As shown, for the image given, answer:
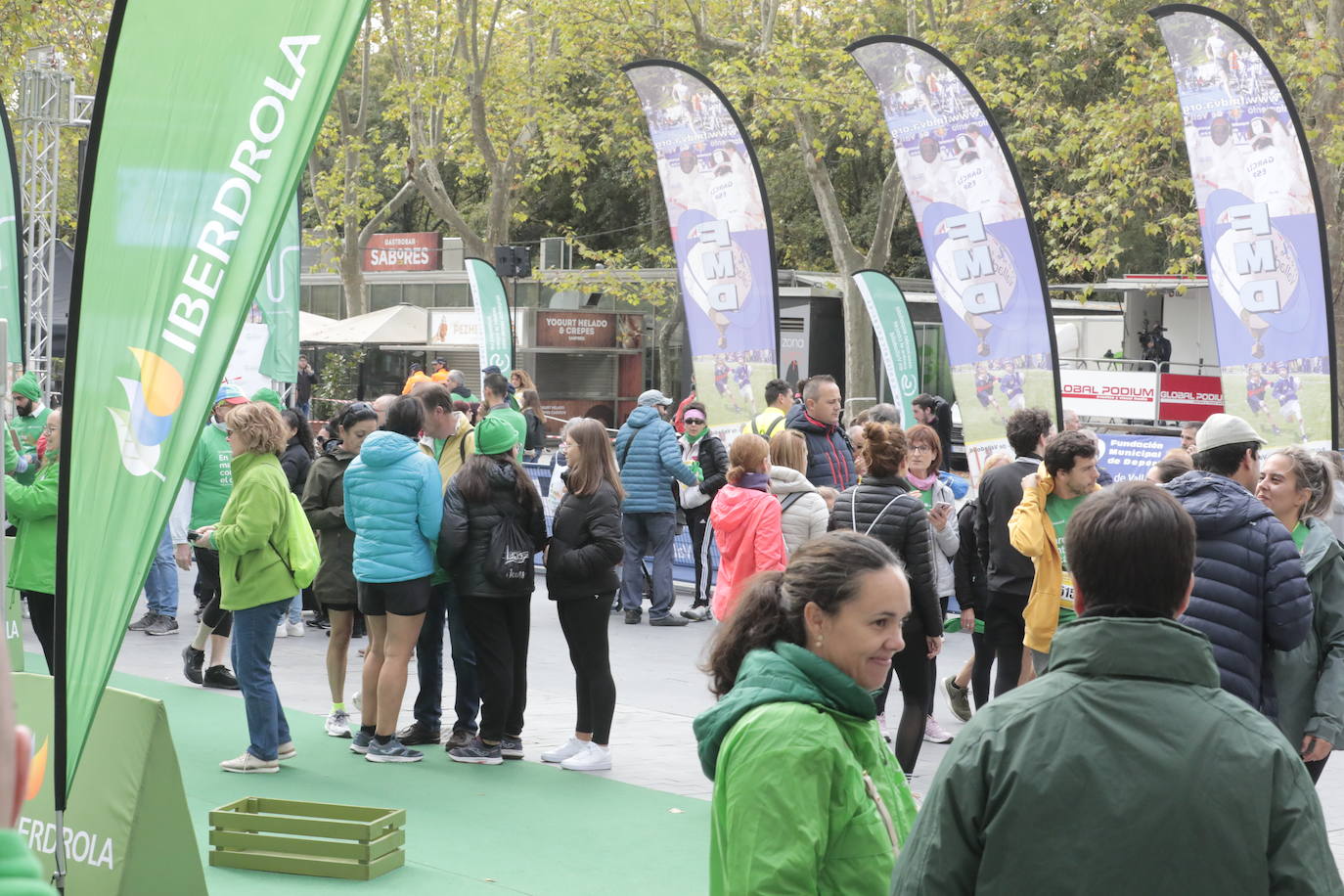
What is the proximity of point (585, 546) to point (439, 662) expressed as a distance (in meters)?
1.20

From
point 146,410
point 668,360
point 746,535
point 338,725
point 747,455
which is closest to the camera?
point 146,410

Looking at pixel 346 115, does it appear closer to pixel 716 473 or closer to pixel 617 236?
pixel 617 236

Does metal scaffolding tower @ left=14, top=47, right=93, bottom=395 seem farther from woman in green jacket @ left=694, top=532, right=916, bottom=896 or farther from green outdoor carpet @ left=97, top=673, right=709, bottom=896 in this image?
woman in green jacket @ left=694, top=532, right=916, bottom=896

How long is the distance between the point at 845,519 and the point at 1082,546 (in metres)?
4.67

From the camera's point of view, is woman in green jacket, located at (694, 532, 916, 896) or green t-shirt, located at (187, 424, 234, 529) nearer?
woman in green jacket, located at (694, 532, 916, 896)

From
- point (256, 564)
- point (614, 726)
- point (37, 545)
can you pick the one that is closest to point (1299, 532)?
point (614, 726)

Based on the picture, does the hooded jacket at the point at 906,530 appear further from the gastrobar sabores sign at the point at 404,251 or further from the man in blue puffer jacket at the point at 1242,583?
the gastrobar sabores sign at the point at 404,251

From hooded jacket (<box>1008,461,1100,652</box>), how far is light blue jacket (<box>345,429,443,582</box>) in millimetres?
2827

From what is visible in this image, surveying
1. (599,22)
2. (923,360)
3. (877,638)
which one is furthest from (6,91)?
(877,638)

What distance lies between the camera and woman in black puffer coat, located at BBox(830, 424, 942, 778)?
6988 millimetres

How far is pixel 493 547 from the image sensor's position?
751 centimetres

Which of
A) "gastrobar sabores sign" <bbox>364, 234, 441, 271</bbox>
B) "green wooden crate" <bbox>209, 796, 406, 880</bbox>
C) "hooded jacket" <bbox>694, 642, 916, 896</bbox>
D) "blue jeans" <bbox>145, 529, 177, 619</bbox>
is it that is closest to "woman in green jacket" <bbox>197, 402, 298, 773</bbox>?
"green wooden crate" <bbox>209, 796, 406, 880</bbox>

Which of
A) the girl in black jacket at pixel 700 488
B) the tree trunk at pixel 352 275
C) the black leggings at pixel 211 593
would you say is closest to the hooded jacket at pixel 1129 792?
the black leggings at pixel 211 593

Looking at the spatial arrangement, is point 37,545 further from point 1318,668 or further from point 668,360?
point 668,360
